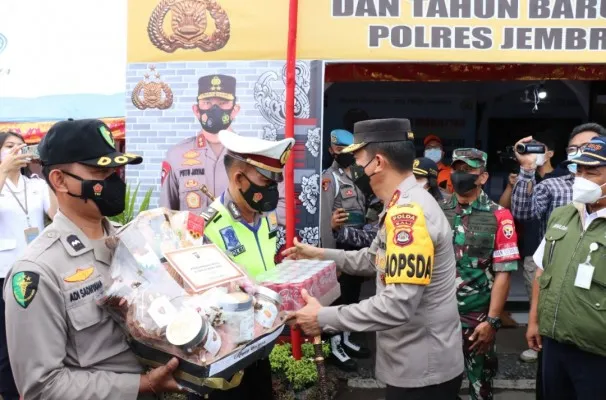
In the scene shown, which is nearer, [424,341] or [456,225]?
[424,341]

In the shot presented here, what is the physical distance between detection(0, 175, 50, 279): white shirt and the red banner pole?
1861 millimetres

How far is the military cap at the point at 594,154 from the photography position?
271cm

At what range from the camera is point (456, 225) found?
3.52 metres

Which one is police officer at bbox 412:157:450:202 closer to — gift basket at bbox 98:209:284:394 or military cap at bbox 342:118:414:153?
military cap at bbox 342:118:414:153

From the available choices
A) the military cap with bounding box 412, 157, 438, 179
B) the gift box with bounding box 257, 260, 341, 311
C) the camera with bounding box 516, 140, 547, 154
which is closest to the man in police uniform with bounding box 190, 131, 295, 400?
the gift box with bounding box 257, 260, 341, 311

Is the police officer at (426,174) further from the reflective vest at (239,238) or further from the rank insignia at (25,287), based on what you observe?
the rank insignia at (25,287)

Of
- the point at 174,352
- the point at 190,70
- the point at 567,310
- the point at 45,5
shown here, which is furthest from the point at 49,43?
the point at 567,310

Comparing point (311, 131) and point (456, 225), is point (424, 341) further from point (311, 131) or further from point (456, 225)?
point (311, 131)

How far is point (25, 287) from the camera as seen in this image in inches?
61.1

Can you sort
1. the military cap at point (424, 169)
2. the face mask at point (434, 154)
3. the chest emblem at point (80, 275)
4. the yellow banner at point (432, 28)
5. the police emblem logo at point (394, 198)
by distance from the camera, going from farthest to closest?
the face mask at point (434, 154) < the yellow banner at point (432, 28) < the military cap at point (424, 169) < the police emblem logo at point (394, 198) < the chest emblem at point (80, 275)

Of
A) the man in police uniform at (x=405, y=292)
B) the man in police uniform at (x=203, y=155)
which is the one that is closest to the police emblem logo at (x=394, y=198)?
the man in police uniform at (x=405, y=292)

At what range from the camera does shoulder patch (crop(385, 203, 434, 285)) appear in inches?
85.1

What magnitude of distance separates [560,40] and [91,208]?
4.15 m

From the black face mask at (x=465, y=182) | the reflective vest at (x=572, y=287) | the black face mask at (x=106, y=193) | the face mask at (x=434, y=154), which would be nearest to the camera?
the black face mask at (x=106, y=193)
